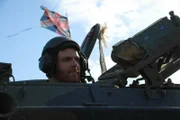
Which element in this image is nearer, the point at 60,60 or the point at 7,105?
the point at 7,105

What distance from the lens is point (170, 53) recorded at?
4.84 meters

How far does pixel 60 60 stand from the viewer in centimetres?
552

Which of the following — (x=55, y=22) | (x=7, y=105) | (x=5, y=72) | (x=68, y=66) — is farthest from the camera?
(x=55, y=22)

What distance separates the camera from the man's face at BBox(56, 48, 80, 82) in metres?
5.38

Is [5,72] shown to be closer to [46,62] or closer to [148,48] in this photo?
[46,62]

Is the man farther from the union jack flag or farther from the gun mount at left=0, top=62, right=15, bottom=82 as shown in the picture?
the union jack flag

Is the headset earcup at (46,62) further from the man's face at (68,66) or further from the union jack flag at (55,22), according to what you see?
the union jack flag at (55,22)

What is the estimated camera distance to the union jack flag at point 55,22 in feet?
45.9

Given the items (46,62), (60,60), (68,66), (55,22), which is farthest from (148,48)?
(55,22)

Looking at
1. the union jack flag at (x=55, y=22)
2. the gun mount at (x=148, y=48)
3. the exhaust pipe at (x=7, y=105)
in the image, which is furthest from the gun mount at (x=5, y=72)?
the union jack flag at (x=55, y=22)

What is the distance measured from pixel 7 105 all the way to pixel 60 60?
6.30 feet

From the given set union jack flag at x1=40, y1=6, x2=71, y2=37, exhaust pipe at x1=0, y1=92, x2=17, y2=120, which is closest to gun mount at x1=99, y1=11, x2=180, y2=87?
exhaust pipe at x1=0, y1=92, x2=17, y2=120
